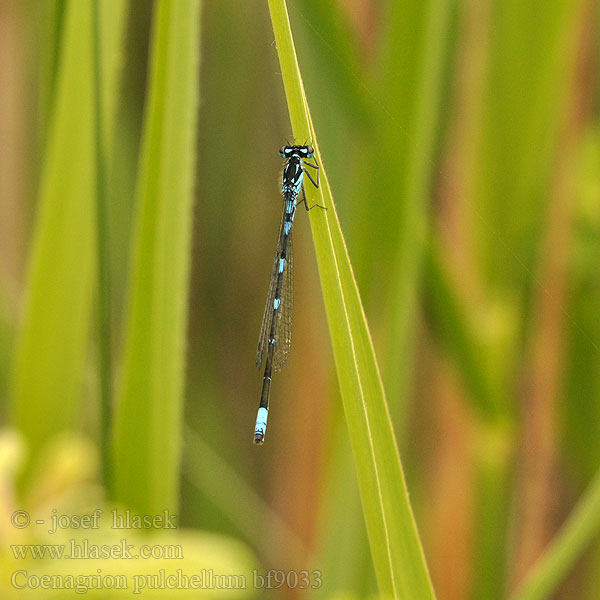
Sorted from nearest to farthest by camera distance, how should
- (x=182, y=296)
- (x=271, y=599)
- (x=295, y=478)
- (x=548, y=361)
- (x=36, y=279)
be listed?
1. (x=182, y=296)
2. (x=36, y=279)
3. (x=548, y=361)
4. (x=271, y=599)
5. (x=295, y=478)

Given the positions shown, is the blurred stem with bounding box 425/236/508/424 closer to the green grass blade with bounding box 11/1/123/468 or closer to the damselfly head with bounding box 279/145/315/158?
the damselfly head with bounding box 279/145/315/158

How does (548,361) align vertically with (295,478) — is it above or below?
above

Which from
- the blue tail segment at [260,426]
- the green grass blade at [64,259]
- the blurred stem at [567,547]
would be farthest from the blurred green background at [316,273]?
the blurred stem at [567,547]

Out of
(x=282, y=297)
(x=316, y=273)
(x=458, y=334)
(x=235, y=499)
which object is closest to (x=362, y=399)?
(x=458, y=334)

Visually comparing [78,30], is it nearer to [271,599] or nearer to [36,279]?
[36,279]

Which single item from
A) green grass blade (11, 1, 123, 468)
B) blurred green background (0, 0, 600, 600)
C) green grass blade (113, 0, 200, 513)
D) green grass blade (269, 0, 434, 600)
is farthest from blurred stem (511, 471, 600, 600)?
green grass blade (11, 1, 123, 468)

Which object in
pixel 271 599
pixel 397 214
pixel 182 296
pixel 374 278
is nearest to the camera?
pixel 182 296

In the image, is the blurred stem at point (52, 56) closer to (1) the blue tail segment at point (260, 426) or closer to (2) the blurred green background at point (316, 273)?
(2) the blurred green background at point (316, 273)

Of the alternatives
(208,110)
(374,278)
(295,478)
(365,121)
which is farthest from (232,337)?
(365,121)
